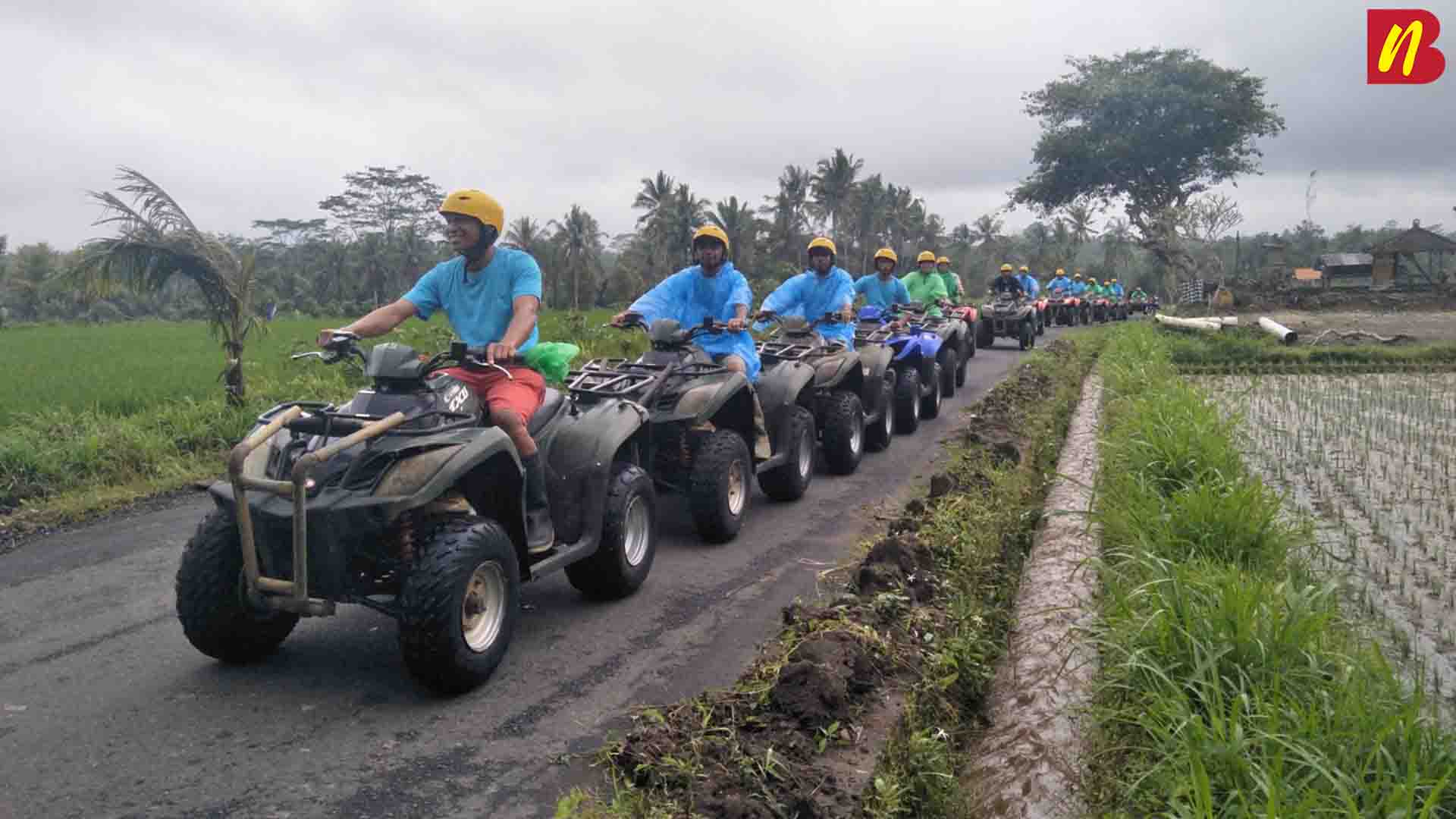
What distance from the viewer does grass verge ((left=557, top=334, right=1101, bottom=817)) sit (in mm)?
3424

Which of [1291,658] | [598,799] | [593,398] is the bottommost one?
[598,799]

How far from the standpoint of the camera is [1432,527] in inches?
254

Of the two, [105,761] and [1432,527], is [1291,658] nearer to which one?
[1432,527]

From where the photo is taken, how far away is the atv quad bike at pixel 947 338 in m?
13.2

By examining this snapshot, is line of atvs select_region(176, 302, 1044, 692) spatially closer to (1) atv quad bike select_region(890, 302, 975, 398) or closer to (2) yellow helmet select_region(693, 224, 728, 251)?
(2) yellow helmet select_region(693, 224, 728, 251)

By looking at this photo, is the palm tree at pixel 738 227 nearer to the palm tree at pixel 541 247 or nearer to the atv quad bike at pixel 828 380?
the palm tree at pixel 541 247

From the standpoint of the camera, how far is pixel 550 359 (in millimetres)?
5441

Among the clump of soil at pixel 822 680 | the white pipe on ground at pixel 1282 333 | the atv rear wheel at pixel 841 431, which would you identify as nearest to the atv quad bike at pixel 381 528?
the clump of soil at pixel 822 680

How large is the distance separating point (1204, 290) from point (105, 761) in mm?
37879

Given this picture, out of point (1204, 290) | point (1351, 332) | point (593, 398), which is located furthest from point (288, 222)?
point (593, 398)

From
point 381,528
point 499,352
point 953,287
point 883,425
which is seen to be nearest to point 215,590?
point 381,528

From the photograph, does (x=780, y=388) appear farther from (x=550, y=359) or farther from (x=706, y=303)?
(x=550, y=359)

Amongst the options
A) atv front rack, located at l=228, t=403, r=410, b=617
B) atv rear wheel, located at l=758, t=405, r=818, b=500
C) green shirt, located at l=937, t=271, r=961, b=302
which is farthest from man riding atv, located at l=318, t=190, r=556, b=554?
green shirt, located at l=937, t=271, r=961, b=302

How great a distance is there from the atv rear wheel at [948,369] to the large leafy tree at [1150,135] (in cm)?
3070
